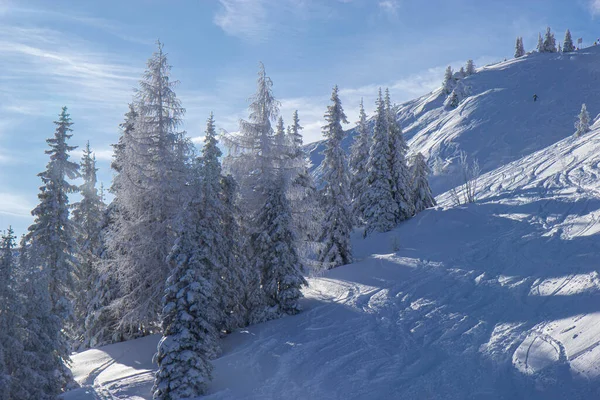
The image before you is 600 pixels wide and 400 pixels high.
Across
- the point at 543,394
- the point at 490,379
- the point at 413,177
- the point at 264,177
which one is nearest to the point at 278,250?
the point at 264,177

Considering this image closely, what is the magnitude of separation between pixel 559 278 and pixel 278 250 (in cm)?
1173

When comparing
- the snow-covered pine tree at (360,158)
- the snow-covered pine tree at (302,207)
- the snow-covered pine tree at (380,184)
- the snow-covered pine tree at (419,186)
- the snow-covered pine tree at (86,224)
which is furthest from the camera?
the snow-covered pine tree at (360,158)

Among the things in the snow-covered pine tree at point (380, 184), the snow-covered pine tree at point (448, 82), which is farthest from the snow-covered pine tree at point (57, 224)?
the snow-covered pine tree at point (448, 82)

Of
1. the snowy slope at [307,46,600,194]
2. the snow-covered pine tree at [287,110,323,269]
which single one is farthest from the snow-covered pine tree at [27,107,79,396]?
the snowy slope at [307,46,600,194]

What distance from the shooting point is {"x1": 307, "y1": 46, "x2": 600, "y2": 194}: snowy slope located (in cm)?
7125

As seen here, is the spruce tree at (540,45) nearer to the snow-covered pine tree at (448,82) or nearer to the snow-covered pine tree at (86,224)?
the snow-covered pine tree at (448,82)

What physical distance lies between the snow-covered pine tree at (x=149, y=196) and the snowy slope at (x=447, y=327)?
8.77 feet

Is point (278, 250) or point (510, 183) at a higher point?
point (510, 183)

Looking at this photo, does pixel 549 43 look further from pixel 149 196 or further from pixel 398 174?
pixel 149 196

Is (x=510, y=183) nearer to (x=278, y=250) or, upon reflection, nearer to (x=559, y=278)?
(x=559, y=278)

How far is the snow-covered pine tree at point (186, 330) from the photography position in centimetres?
1481

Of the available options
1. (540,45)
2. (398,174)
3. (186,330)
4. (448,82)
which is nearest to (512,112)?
(448,82)

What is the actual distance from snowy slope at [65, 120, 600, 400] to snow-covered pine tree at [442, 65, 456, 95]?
331 feet

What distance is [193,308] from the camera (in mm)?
15484
